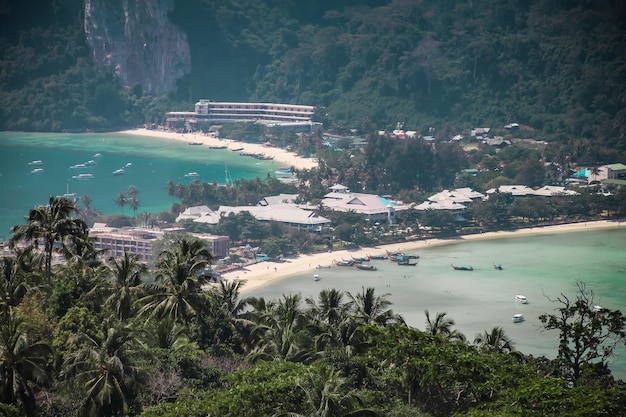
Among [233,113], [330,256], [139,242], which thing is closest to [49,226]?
[139,242]

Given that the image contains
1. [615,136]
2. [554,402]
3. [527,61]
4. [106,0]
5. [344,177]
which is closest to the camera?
[554,402]

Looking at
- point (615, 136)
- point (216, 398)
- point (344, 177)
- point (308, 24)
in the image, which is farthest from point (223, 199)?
point (308, 24)

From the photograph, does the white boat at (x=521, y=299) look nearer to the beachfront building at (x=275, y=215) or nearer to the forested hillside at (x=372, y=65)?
the beachfront building at (x=275, y=215)

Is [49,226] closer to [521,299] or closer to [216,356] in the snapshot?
[216,356]

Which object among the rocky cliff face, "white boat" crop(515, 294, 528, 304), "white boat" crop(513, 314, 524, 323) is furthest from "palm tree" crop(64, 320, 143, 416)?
the rocky cliff face

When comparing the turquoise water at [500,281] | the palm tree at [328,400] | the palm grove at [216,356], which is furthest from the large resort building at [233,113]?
the palm tree at [328,400]

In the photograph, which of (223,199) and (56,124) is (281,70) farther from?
(223,199)

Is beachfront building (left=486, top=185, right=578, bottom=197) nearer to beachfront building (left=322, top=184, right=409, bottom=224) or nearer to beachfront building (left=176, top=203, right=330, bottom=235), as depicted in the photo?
beachfront building (left=322, top=184, right=409, bottom=224)
